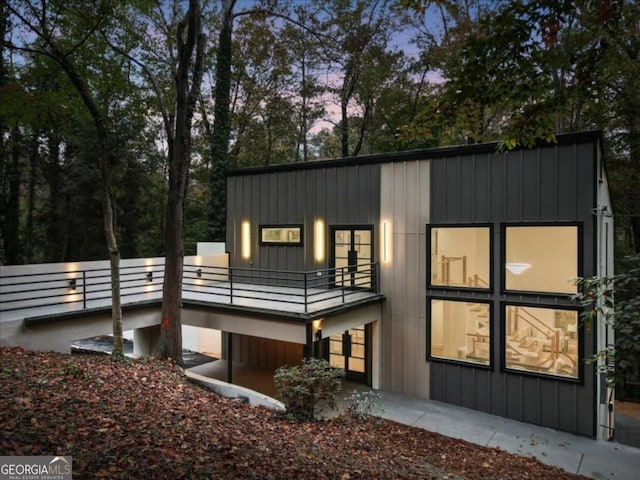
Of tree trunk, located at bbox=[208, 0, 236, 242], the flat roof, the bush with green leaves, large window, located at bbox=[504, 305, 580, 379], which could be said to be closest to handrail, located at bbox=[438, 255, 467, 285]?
large window, located at bbox=[504, 305, 580, 379]

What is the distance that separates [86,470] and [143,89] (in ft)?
22.6

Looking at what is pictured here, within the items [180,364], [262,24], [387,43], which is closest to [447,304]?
[180,364]

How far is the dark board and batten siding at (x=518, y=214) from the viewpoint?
282 inches

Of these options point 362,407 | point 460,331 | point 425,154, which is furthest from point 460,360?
point 425,154

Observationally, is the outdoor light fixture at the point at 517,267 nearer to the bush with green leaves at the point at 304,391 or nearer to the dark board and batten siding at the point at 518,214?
the dark board and batten siding at the point at 518,214

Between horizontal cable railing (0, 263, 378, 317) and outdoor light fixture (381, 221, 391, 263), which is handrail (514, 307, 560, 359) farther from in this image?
horizontal cable railing (0, 263, 378, 317)

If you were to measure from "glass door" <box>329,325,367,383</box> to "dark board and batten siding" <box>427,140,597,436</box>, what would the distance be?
66.1 inches

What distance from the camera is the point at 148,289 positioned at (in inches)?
394

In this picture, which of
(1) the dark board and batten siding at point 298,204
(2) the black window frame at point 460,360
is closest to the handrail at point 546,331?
(2) the black window frame at point 460,360

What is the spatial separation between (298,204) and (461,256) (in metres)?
4.30

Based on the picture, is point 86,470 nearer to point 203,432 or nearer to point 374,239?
point 203,432

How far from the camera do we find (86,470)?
10.2ft

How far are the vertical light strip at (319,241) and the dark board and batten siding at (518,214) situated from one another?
2849 millimetres

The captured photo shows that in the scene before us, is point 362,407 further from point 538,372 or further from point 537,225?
point 537,225
